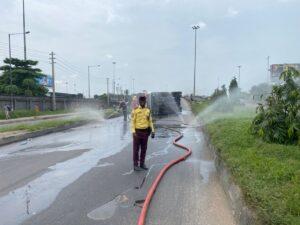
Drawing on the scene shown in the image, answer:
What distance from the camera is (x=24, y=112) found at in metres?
47.6

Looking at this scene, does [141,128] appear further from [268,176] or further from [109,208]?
[268,176]

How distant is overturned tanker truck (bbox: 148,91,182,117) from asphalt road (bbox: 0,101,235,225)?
21.6 metres

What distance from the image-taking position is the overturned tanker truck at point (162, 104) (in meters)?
34.1

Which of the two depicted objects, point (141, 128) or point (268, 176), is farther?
point (141, 128)

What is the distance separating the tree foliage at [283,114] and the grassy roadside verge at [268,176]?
1.28ft

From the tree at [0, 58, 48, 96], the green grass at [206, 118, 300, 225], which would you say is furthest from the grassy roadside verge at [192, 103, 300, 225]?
the tree at [0, 58, 48, 96]

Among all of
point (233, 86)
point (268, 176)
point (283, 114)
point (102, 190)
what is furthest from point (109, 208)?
point (233, 86)

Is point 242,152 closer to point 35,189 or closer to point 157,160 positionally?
point 157,160

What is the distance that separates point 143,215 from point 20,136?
43.1 ft

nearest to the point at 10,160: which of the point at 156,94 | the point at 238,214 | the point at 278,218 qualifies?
the point at 238,214

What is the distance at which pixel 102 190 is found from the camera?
7492 millimetres

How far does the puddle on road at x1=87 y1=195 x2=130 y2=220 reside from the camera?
19.5ft

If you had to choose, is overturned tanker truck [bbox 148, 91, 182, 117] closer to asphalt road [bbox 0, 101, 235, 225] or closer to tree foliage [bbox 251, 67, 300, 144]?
asphalt road [bbox 0, 101, 235, 225]

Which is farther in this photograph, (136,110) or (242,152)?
(136,110)
